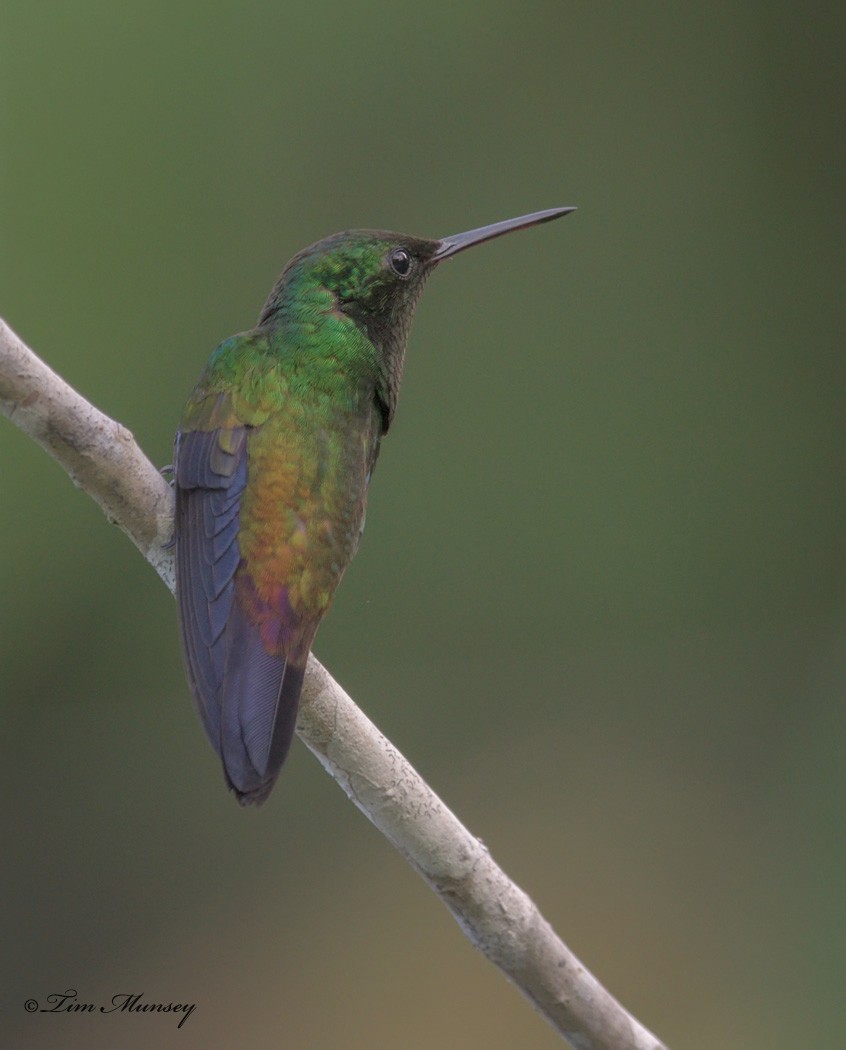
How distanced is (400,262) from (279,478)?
55cm

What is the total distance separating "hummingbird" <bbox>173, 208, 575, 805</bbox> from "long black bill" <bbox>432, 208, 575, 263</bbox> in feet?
0.15

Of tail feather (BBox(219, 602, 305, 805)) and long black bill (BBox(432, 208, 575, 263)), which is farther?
long black bill (BBox(432, 208, 575, 263))

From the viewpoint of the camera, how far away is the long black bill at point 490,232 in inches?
87.1

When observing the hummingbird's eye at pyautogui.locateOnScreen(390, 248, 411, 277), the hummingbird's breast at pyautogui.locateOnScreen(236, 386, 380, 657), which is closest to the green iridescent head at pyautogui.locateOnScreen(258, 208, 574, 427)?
the hummingbird's eye at pyautogui.locateOnScreen(390, 248, 411, 277)

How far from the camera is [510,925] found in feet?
5.69

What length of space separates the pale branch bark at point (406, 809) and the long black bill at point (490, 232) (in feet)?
2.41

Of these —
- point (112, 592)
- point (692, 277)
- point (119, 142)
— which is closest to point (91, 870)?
point (112, 592)

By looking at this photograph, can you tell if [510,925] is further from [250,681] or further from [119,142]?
[119,142]

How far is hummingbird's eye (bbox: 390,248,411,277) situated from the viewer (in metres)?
2.17

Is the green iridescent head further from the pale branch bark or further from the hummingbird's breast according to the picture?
the pale branch bark

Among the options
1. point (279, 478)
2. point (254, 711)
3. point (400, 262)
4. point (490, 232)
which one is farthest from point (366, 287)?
point (254, 711)

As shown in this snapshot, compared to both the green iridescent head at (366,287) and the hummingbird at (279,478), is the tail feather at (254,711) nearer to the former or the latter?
the hummingbird at (279,478)

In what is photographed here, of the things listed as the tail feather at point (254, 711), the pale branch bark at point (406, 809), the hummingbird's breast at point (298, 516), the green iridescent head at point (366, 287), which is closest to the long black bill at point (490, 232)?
the green iridescent head at point (366, 287)

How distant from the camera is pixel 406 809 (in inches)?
66.4
